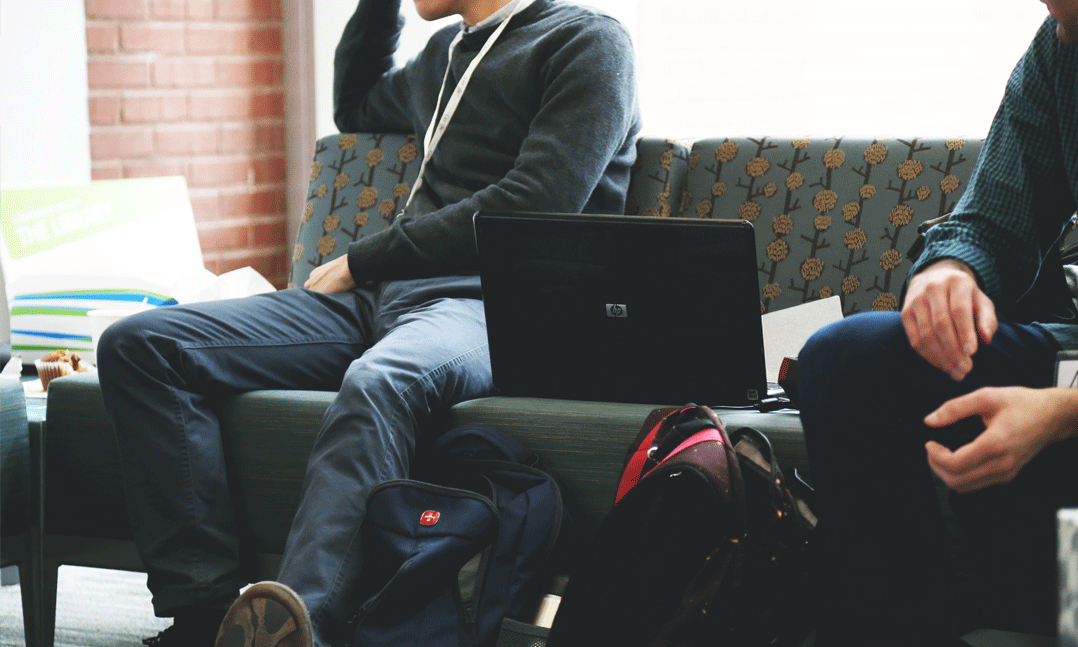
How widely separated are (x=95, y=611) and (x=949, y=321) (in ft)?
5.67

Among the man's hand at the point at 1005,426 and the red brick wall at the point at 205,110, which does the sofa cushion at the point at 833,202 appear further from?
the red brick wall at the point at 205,110

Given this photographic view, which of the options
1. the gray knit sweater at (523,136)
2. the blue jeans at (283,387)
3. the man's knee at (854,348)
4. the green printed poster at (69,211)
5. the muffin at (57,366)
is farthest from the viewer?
the green printed poster at (69,211)

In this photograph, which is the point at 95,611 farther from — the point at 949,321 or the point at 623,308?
the point at 949,321

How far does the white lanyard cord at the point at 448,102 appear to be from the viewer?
2.01m

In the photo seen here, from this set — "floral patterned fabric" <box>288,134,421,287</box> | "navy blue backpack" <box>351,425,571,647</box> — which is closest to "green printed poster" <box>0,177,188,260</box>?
"floral patterned fabric" <box>288,134,421,287</box>

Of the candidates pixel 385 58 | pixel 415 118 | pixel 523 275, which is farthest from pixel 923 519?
pixel 385 58

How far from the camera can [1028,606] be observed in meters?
1.29

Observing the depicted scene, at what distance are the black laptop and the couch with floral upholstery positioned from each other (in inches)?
1.9

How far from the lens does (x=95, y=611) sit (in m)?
2.06

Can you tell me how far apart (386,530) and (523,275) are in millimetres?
427

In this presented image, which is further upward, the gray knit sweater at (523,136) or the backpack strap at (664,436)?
the gray knit sweater at (523,136)

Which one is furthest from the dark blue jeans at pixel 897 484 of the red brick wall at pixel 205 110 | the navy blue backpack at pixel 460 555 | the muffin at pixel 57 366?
the red brick wall at pixel 205 110

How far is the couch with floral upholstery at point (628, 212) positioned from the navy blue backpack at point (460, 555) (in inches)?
3.9

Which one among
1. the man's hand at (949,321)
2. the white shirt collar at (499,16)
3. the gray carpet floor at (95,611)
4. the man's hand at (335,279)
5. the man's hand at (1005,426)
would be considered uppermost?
the white shirt collar at (499,16)
